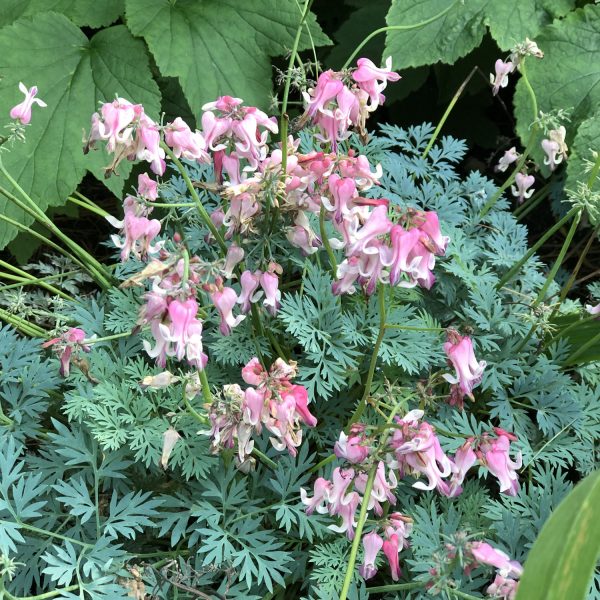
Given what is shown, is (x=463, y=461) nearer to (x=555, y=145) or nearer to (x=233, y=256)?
(x=233, y=256)

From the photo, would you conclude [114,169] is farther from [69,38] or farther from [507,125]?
[507,125]

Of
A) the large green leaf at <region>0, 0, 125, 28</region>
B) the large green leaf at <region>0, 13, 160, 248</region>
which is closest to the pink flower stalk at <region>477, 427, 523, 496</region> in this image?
the large green leaf at <region>0, 13, 160, 248</region>

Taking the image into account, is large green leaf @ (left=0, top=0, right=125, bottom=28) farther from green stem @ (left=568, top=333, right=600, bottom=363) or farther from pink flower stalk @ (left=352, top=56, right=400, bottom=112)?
green stem @ (left=568, top=333, right=600, bottom=363)

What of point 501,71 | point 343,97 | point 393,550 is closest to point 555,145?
point 501,71

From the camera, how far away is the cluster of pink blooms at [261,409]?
0.99m

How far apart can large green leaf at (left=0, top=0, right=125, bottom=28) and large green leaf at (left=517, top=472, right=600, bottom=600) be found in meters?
1.71

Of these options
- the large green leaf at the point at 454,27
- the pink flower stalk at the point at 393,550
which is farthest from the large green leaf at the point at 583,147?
the pink flower stalk at the point at 393,550

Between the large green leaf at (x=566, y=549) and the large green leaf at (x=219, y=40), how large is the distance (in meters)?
1.37

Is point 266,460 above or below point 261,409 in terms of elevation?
below

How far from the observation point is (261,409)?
100 cm

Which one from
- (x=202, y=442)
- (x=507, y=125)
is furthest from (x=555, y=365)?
(x=507, y=125)

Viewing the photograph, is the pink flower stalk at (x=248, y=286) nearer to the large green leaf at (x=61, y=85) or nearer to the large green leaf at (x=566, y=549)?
the large green leaf at (x=566, y=549)

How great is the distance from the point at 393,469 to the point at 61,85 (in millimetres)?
1327

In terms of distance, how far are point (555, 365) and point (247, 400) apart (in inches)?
26.2
